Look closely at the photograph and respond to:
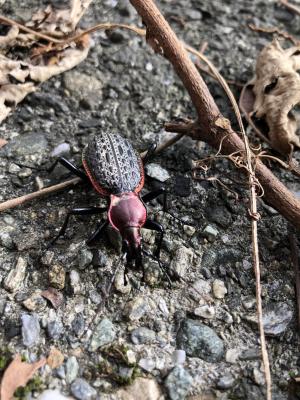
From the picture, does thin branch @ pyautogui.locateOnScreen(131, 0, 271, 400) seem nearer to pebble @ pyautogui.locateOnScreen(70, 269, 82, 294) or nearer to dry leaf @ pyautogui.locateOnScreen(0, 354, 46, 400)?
pebble @ pyautogui.locateOnScreen(70, 269, 82, 294)

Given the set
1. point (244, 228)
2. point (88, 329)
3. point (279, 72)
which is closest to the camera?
point (88, 329)

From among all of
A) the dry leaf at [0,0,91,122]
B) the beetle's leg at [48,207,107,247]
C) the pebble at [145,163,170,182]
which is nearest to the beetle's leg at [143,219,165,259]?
the beetle's leg at [48,207,107,247]

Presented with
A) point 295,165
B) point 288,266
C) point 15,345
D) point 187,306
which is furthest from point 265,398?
point 295,165

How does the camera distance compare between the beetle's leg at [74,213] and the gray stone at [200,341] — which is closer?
the gray stone at [200,341]

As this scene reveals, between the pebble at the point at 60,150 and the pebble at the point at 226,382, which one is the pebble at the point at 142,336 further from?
the pebble at the point at 60,150

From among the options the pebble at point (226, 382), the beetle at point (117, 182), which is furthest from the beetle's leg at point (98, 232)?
the pebble at point (226, 382)

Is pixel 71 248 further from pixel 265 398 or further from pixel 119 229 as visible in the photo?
pixel 265 398

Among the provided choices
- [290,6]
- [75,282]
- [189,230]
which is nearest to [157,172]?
[189,230]
